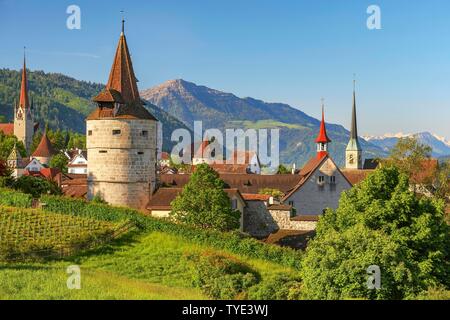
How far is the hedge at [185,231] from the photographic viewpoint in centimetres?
3944

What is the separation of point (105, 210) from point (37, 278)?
17161 millimetres

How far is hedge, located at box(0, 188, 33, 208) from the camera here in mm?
47094

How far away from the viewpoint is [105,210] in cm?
4522

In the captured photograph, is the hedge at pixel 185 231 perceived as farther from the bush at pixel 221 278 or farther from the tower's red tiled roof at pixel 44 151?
the tower's red tiled roof at pixel 44 151

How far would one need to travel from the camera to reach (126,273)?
3384 cm

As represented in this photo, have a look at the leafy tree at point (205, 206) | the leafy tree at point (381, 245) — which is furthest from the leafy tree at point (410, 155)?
the leafy tree at point (381, 245)

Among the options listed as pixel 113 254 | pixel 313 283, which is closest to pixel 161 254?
pixel 113 254

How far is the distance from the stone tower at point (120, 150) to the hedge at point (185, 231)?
400cm

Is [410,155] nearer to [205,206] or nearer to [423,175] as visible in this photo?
[423,175]

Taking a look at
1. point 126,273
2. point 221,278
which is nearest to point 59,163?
point 126,273

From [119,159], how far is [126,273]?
56.3 ft

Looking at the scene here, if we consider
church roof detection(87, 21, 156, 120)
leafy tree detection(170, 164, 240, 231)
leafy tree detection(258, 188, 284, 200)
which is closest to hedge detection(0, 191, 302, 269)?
leafy tree detection(170, 164, 240, 231)
